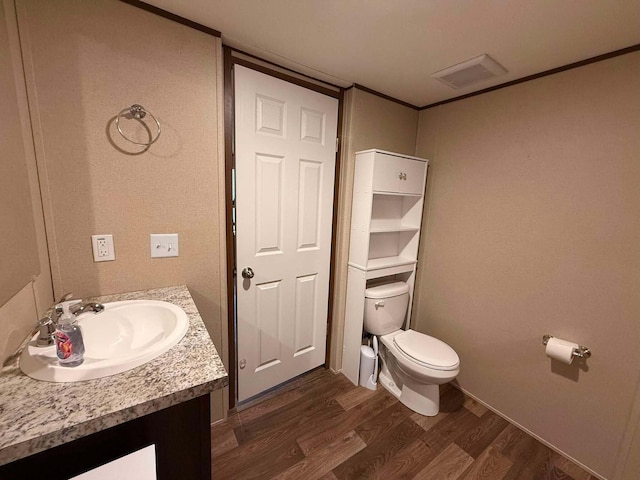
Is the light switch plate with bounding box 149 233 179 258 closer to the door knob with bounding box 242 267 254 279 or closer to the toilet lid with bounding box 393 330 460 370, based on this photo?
the door knob with bounding box 242 267 254 279

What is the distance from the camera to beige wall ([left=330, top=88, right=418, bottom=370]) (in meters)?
1.87

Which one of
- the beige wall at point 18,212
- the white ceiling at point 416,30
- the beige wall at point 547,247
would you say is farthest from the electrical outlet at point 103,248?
the beige wall at point 547,247

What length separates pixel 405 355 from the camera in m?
1.77

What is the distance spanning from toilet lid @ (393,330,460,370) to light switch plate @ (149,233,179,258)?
61.3 inches

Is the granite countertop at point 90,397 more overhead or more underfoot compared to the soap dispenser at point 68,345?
more underfoot

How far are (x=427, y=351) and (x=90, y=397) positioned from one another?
5.72 ft

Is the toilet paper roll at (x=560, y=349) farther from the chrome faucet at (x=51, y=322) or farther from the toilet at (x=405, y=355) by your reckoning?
the chrome faucet at (x=51, y=322)

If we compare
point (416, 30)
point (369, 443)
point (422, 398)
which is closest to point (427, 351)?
point (422, 398)

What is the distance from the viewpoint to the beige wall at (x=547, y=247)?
132cm

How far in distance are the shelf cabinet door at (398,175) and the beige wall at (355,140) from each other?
8.0 inches

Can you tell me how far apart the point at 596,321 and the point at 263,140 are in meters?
2.08

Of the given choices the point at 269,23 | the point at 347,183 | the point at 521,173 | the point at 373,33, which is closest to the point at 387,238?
the point at 347,183

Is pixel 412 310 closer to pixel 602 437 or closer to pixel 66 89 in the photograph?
pixel 602 437

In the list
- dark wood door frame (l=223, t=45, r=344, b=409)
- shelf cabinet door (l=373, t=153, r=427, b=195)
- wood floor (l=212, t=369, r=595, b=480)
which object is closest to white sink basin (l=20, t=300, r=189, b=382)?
dark wood door frame (l=223, t=45, r=344, b=409)
